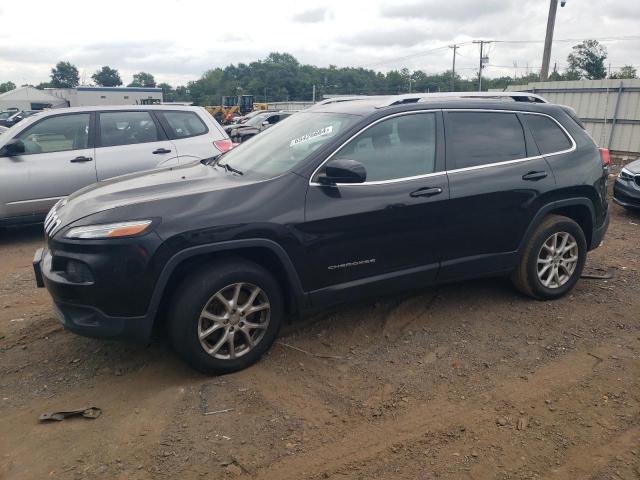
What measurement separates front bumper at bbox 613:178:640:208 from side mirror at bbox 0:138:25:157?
8.77m

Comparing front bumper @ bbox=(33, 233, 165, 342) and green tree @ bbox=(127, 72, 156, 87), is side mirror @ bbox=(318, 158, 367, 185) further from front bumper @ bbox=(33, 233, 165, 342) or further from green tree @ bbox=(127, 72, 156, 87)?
green tree @ bbox=(127, 72, 156, 87)

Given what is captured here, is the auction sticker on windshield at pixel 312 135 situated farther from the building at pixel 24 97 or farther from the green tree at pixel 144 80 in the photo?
the green tree at pixel 144 80

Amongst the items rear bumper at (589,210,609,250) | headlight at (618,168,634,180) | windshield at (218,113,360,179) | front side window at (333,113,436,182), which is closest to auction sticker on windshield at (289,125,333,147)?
windshield at (218,113,360,179)

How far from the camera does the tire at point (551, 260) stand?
471 centimetres

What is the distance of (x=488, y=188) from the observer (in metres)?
4.36

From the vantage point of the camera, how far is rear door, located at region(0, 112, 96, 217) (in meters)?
6.93

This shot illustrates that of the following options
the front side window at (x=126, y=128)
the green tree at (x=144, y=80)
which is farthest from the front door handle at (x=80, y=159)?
the green tree at (x=144, y=80)

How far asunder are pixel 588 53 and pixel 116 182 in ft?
200

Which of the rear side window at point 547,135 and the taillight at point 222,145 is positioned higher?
the rear side window at point 547,135

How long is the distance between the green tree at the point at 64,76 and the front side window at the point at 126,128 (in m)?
129

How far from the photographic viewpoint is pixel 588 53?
54719 millimetres

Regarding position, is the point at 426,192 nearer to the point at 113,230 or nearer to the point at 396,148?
the point at 396,148

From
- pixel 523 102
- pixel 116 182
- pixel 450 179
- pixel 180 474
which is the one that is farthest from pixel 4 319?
pixel 523 102

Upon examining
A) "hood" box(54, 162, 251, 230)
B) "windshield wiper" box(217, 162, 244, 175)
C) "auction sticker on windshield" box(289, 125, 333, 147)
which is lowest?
"hood" box(54, 162, 251, 230)
